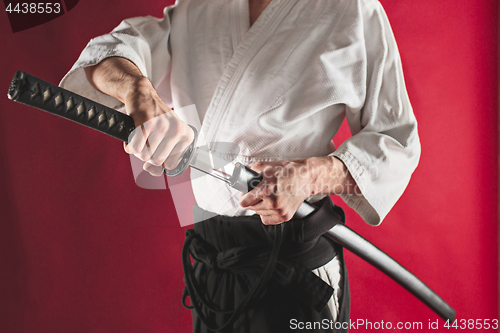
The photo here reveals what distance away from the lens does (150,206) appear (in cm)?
96

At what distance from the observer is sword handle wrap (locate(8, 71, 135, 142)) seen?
0.27 m

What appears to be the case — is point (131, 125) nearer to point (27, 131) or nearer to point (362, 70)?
point (362, 70)

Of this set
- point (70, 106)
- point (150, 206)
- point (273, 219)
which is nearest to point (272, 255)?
point (273, 219)

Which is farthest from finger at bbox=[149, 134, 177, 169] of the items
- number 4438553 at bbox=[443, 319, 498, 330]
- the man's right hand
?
number 4438553 at bbox=[443, 319, 498, 330]

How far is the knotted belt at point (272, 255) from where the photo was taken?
50 cm

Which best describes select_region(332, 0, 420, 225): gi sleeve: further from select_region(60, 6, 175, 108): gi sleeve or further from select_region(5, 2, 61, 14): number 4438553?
select_region(5, 2, 61, 14): number 4438553

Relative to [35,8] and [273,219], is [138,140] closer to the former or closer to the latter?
[273,219]

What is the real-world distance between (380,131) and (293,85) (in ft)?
0.56

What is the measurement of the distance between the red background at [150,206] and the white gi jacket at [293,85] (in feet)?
1.45

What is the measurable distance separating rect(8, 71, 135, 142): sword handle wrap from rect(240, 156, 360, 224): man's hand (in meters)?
0.17

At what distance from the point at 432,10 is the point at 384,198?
80cm

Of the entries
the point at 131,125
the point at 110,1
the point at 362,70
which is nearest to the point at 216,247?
the point at 131,125

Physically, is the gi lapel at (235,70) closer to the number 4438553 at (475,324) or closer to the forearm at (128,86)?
the forearm at (128,86)

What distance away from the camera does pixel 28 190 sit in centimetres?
86
